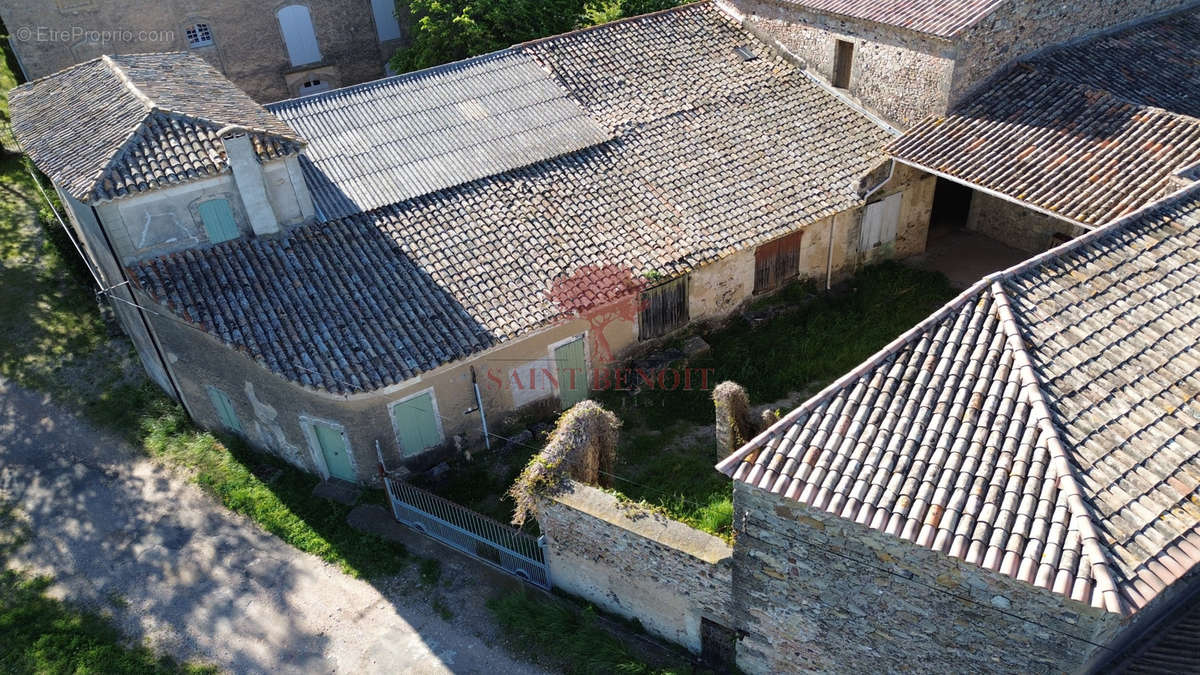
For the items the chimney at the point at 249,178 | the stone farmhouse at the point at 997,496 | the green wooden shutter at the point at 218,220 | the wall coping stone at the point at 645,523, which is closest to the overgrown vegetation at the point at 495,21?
the chimney at the point at 249,178

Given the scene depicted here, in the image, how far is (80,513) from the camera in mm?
16609

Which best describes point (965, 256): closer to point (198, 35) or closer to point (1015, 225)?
point (1015, 225)

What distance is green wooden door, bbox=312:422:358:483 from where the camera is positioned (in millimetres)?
15747

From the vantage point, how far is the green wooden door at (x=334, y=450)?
1575 centimetres

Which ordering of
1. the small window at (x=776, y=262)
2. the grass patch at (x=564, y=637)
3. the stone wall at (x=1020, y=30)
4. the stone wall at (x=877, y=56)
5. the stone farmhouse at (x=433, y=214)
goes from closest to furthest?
the grass patch at (x=564, y=637)
the stone farmhouse at (x=433, y=214)
the stone wall at (x=1020, y=30)
the stone wall at (x=877, y=56)
the small window at (x=776, y=262)

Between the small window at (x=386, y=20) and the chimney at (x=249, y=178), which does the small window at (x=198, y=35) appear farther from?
the chimney at (x=249, y=178)

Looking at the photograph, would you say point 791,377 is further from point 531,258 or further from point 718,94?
point 718,94

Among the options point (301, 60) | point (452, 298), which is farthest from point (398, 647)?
point (301, 60)

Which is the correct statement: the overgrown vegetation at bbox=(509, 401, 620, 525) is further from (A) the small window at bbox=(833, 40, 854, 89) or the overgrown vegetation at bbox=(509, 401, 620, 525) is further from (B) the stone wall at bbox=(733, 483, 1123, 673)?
(A) the small window at bbox=(833, 40, 854, 89)

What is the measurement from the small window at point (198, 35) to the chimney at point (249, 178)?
1640 centimetres

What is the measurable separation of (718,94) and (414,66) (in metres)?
11.8

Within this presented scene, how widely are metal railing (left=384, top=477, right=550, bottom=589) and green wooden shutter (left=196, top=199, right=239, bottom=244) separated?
5.56 metres

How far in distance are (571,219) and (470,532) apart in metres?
6.76

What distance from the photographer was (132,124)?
1556cm
